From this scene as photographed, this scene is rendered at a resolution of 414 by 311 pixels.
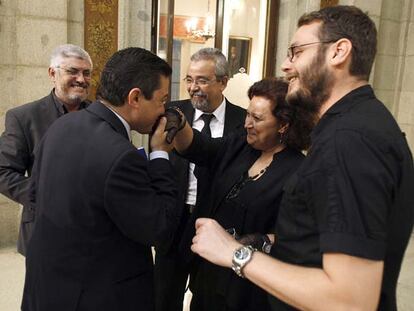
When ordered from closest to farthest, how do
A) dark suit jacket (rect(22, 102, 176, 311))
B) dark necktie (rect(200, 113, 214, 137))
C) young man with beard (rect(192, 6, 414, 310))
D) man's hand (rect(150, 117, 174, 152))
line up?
young man with beard (rect(192, 6, 414, 310))
dark suit jacket (rect(22, 102, 176, 311))
man's hand (rect(150, 117, 174, 152))
dark necktie (rect(200, 113, 214, 137))

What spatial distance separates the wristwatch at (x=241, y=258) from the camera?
1.01 meters

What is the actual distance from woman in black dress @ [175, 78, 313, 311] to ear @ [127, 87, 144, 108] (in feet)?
1.33

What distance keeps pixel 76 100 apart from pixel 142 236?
117cm

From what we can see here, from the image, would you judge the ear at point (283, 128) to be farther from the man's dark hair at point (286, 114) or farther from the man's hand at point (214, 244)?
the man's hand at point (214, 244)

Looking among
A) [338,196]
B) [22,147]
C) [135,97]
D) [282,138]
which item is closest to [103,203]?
[135,97]

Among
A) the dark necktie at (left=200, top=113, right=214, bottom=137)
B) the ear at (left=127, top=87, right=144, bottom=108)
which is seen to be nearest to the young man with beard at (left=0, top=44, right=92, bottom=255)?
the dark necktie at (left=200, top=113, right=214, bottom=137)

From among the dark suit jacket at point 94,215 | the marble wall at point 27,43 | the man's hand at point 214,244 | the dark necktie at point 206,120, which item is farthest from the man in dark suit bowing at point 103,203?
the marble wall at point 27,43

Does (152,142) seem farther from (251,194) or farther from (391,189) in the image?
(391,189)

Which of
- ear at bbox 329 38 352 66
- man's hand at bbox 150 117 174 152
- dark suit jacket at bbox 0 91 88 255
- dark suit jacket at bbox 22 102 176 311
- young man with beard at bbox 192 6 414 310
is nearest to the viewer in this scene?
young man with beard at bbox 192 6 414 310

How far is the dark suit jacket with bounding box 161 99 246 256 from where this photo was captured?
197cm

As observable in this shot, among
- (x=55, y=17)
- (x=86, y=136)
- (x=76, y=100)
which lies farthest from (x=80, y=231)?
(x=55, y=17)

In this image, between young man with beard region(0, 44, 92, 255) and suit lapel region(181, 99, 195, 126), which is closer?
young man with beard region(0, 44, 92, 255)

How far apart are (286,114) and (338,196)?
88 centimetres

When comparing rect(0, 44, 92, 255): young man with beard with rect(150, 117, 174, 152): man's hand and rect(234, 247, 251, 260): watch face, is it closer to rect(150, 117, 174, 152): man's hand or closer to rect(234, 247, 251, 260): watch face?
rect(150, 117, 174, 152): man's hand
